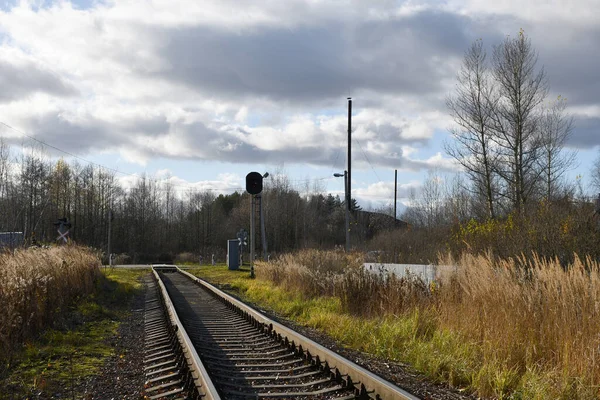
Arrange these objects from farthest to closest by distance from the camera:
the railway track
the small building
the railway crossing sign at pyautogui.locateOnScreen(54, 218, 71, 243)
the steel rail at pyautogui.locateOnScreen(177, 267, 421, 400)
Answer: the railway crossing sign at pyautogui.locateOnScreen(54, 218, 71, 243) → the small building → the railway track → the steel rail at pyautogui.locateOnScreen(177, 267, 421, 400)

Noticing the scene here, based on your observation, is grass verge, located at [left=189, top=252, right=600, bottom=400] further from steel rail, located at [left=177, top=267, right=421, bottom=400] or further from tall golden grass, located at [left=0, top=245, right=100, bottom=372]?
tall golden grass, located at [left=0, top=245, right=100, bottom=372]

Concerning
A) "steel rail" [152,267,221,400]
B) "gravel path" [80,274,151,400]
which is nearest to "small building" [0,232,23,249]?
"gravel path" [80,274,151,400]

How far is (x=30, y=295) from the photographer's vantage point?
374 inches

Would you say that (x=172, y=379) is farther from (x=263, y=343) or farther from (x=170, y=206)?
(x=170, y=206)

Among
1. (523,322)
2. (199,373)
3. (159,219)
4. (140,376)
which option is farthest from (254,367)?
(159,219)

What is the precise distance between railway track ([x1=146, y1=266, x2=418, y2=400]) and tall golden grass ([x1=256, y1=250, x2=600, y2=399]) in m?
1.39

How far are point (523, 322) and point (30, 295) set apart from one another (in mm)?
7730

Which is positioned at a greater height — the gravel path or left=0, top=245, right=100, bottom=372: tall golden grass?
left=0, top=245, right=100, bottom=372: tall golden grass

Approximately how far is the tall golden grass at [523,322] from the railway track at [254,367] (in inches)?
54.8

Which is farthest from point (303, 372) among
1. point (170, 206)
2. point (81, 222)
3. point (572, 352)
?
point (170, 206)

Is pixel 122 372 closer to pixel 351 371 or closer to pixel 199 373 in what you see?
pixel 199 373

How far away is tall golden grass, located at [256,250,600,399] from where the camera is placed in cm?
560

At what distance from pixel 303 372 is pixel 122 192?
8305 cm

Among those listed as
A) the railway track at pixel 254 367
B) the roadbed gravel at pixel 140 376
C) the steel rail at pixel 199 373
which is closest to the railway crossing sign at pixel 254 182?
the railway track at pixel 254 367
